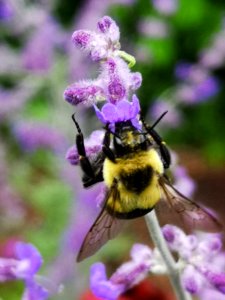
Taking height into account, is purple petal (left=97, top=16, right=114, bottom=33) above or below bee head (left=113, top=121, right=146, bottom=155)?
above

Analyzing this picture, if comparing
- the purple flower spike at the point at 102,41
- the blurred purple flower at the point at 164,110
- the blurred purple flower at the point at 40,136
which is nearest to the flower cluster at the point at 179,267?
the purple flower spike at the point at 102,41

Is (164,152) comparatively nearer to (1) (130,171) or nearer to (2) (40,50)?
(1) (130,171)

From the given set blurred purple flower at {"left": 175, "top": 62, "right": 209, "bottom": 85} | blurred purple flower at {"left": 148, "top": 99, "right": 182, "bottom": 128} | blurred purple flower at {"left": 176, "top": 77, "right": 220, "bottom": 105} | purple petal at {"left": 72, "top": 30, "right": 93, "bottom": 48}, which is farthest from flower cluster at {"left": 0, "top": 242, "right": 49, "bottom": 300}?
blurred purple flower at {"left": 175, "top": 62, "right": 209, "bottom": 85}

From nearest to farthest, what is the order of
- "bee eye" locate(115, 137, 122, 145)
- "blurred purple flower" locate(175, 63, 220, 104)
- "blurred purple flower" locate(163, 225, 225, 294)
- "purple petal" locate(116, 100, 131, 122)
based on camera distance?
"purple petal" locate(116, 100, 131, 122) → "blurred purple flower" locate(163, 225, 225, 294) → "bee eye" locate(115, 137, 122, 145) → "blurred purple flower" locate(175, 63, 220, 104)

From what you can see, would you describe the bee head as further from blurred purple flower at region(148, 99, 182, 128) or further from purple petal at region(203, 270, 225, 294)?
blurred purple flower at region(148, 99, 182, 128)

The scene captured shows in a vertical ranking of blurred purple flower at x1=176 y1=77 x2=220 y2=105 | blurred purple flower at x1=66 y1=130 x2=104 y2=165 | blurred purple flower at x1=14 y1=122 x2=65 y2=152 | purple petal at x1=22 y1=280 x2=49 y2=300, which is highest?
blurred purple flower at x1=14 y1=122 x2=65 y2=152

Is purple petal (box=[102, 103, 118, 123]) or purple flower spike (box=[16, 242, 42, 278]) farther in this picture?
purple flower spike (box=[16, 242, 42, 278])

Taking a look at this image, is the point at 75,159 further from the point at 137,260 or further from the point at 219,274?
the point at 219,274
